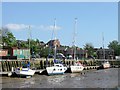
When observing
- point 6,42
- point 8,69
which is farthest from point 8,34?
point 8,69

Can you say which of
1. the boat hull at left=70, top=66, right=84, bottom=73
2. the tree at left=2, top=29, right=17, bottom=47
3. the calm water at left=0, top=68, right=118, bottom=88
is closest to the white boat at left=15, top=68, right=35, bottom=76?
the calm water at left=0, top=68, right=118, bottom=88

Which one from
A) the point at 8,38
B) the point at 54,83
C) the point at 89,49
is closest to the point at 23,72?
the point at 54,83

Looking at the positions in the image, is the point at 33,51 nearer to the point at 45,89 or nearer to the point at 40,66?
the point at 40,66

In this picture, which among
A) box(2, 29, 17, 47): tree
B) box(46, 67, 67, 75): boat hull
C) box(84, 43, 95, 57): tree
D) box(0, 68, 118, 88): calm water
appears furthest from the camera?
box(84, 43, 95, 57): tree

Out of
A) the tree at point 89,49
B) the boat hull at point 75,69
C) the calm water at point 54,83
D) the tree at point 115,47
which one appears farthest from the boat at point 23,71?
the tree at point 115,47

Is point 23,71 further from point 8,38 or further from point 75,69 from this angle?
point 8,38

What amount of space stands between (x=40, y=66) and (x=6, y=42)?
33563 mm

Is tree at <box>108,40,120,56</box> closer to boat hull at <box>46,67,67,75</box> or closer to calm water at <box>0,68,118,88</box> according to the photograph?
boat hull at <box>46,67,67,75</box>

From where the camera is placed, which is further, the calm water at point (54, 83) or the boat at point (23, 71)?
the boat at point (23, 71)

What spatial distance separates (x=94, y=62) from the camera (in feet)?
325

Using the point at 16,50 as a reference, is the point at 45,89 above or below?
below

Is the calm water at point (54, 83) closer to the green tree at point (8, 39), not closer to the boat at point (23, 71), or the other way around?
the boat at point (23, 71)

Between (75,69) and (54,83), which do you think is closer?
(54,83)

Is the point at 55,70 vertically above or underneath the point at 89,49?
underneath
